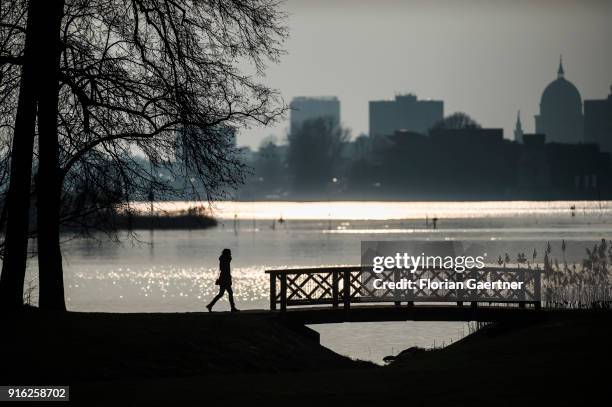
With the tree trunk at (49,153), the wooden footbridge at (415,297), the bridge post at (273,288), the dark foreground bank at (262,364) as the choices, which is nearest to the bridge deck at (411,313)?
the wooden footbridge at (415,297)

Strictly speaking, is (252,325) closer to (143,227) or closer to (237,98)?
(237,98)

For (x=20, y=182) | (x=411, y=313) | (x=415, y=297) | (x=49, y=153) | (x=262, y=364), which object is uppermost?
(x=49, y=153)

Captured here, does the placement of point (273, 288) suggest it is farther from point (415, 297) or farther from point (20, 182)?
point (20, 182)

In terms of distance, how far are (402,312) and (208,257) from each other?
7795 cm

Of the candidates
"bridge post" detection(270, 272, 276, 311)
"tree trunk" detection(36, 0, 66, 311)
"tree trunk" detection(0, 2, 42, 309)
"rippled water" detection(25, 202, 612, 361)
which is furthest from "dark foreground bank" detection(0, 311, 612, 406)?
"rippled water" detection(25, 202, 612, 361)

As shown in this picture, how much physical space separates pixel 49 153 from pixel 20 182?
1437mm

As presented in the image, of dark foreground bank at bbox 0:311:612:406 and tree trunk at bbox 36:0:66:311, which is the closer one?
dark foreground bank at bbox 0:311:612:406

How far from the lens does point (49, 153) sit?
3325 cm

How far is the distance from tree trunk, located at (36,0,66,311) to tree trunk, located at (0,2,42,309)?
13.7 inches

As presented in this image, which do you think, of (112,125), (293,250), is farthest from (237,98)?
(293,250)

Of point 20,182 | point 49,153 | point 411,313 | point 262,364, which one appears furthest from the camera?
point 411,313

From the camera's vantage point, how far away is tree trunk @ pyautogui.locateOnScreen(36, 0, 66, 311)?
32.6 metres

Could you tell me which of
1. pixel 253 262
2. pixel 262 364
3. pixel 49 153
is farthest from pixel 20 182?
pixel 253 262

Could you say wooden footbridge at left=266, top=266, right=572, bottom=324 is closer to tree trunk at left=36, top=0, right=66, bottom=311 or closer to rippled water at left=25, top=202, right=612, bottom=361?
rippled water at left=25, top=202, right=612, bottom=361
